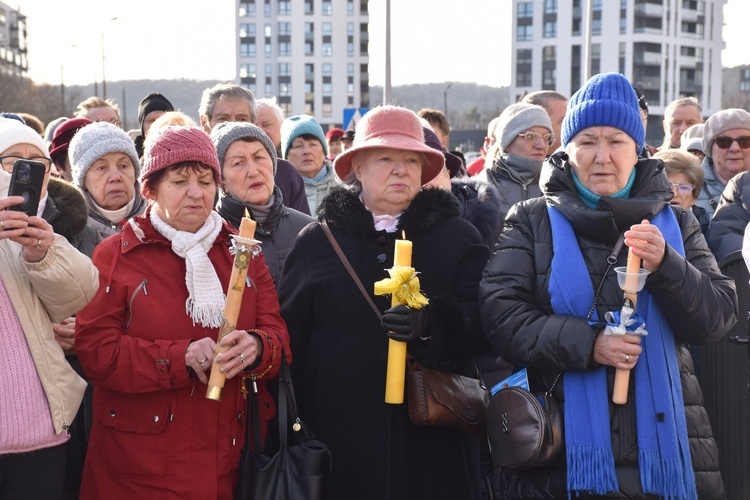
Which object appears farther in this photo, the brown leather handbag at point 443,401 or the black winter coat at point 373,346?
the black winter coat at point 373,346

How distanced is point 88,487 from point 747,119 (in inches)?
227

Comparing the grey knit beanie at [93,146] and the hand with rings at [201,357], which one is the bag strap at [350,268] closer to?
the hand with rings at [201,357]

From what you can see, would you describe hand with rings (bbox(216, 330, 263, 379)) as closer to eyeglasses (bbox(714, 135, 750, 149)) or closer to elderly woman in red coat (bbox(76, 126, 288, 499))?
elderly woman in red coat (bbox(76, 126, 288, 499))

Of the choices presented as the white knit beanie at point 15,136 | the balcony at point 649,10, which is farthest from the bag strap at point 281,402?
the balcony at point 649,10

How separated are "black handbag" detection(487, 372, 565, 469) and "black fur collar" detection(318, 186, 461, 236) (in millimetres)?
858

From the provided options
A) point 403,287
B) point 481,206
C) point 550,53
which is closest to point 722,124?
point 481,206

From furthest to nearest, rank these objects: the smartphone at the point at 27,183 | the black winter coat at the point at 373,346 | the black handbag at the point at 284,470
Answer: the black winter coat at the point at 373,346 → the black handbag at the point at 284,470 → the smartphone at the point at 27,183

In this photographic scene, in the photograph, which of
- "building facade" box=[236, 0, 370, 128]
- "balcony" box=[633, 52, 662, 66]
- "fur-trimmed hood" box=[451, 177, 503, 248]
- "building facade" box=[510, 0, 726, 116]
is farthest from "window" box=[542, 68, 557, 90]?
"fur-trimmed hood" box=[451, 177, 503, 248]

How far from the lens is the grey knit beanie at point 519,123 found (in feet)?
22.8

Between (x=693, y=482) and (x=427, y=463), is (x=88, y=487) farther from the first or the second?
(x=693, y=482)

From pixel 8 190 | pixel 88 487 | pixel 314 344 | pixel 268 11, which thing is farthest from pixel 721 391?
pixel 268 11

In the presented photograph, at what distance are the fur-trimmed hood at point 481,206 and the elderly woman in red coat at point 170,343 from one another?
4.56 ft

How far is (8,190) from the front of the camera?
140 inches

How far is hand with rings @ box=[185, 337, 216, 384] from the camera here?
382cm
